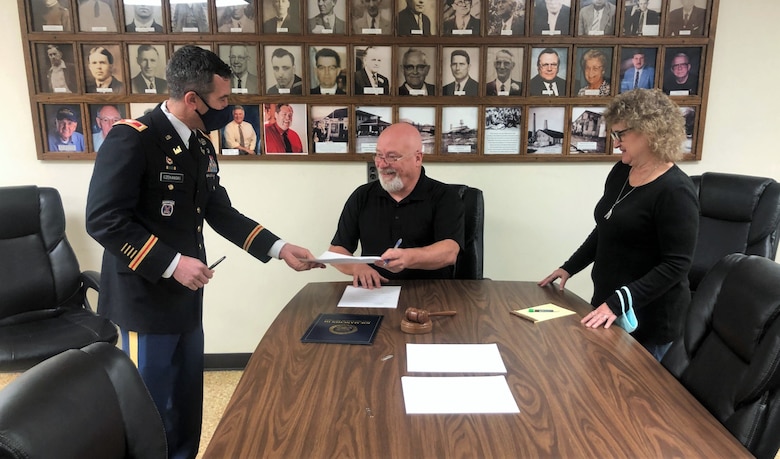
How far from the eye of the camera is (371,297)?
1.86 meters

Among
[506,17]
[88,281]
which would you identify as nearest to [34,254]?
[88,281]

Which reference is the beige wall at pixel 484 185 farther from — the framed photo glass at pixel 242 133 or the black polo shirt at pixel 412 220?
the black polo shirt at pixel 412 220

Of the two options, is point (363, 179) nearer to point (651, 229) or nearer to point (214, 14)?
point (214, 14)

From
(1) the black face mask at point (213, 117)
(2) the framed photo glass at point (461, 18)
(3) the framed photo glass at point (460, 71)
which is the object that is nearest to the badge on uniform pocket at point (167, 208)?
(1) the black face mask at point (213, 117)

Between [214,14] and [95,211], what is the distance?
153 centimetres

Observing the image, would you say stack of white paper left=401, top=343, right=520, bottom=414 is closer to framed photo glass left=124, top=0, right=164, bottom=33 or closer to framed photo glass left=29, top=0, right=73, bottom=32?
framed photo glass left=124, top=0, right=164, bottom=33

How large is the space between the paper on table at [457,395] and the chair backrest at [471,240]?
3.64 ft

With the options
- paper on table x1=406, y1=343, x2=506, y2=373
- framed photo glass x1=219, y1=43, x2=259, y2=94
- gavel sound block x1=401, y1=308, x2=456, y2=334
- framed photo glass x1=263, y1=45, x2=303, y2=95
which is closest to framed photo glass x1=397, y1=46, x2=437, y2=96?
framed photo glass x1=263, y1=45, x2=303, y2=95

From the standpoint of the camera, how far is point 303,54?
2.63m

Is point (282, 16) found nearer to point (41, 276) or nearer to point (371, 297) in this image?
point (371, 297)

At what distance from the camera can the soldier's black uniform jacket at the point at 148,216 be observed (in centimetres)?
150

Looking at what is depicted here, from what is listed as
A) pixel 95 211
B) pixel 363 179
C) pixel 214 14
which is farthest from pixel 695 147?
pixel 95 211

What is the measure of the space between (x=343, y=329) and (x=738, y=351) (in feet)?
3.39

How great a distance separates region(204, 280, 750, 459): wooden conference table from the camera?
3.10 feet
